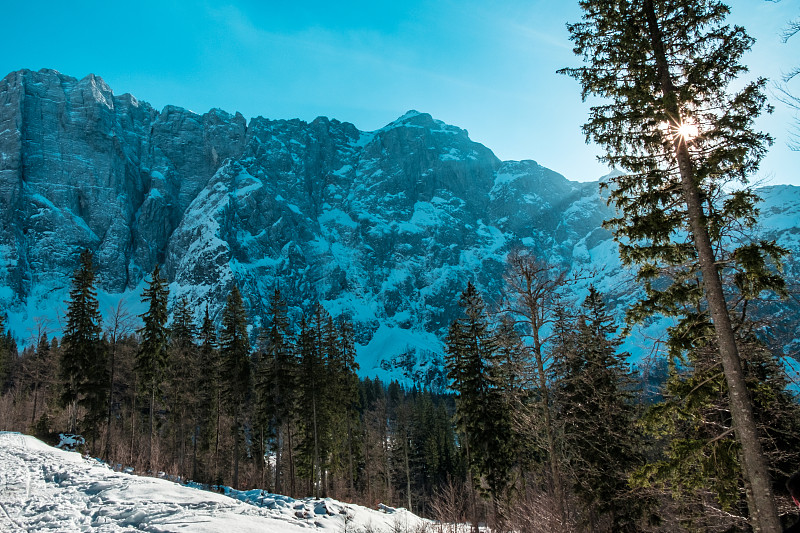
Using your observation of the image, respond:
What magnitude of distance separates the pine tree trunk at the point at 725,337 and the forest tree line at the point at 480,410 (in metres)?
0.29

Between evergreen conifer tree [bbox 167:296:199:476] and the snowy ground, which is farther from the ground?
evergreen conifer tree [bbox 167:296:199:476]

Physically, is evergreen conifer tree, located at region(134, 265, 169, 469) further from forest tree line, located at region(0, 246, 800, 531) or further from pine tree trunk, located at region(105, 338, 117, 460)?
pine tree trunk, located at region(105, 338, 117, 460)

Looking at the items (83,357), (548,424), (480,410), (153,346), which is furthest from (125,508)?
(83,357)

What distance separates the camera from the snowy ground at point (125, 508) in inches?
377

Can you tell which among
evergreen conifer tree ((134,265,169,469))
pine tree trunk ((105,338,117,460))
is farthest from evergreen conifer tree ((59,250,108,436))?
evergreen conifer tree ((134,265,169,469))

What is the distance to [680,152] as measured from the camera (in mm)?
7520

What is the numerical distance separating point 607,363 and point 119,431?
4603cm

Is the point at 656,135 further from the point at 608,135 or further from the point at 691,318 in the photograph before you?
the point at 691,318

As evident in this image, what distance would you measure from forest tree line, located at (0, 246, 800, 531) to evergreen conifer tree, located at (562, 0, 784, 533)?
77 centimetres

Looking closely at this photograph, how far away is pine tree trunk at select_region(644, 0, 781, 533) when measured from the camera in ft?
20.7

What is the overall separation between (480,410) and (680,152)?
18.8m

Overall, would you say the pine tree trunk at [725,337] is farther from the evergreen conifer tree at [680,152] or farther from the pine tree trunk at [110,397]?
the pine tree trunk at [110,397]

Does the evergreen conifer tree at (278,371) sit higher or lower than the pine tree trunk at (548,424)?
higher

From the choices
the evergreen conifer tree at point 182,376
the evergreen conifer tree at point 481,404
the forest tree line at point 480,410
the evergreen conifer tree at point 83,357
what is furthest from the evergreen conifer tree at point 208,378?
the evergreen conifer tree at point 481,404
